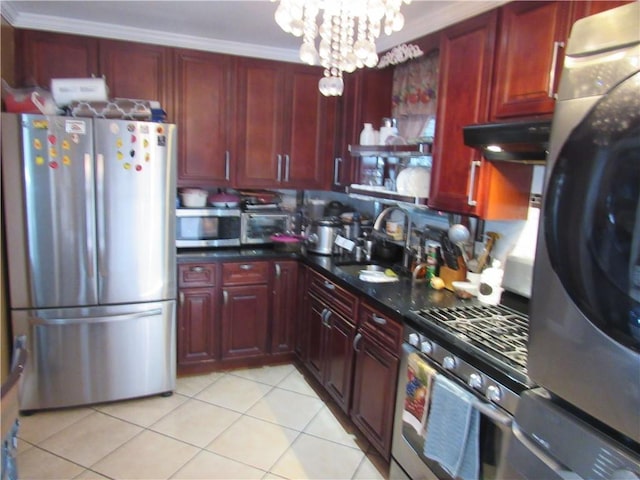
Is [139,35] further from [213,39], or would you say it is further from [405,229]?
[405,229]

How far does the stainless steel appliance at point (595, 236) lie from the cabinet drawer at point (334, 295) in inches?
54.9

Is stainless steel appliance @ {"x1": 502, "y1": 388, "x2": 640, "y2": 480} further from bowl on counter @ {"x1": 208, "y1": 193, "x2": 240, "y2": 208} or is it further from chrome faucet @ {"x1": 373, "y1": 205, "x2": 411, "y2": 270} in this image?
bowl on counter @ {"x1": 208, "y1": 193, "x2": 240, "y2": 208}

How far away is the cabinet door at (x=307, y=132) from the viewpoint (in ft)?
11.2

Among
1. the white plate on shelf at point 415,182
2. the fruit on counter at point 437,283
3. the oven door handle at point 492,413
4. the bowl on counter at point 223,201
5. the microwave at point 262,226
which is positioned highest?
the white plate on shelf at point 415,182

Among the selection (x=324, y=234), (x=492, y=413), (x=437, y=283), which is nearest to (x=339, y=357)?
(x=437, y=283)

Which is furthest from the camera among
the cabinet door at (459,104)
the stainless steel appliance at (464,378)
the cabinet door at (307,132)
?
the cabinet door at (307,132)

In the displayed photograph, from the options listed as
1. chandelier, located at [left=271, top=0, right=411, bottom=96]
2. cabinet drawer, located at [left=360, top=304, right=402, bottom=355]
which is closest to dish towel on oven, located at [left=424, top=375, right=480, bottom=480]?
cabinet drawer, located at [left=360, top=304, right=402, bottom=355]

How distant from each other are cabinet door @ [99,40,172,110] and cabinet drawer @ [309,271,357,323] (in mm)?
1576

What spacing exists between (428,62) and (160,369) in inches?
101

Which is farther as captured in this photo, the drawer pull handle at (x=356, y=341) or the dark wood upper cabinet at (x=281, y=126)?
the dark wood upper cabinet at (x=281, y=126)

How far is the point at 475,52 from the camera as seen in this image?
2.10 meters

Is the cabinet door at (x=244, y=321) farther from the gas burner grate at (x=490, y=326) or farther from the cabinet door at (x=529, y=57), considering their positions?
→ the cabinet door at (x=529, y=57)

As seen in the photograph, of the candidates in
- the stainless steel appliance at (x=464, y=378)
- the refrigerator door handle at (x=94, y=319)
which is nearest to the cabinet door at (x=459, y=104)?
the stainless steel appliance at (x=464, y=378)

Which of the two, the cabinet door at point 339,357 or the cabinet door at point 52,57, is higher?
the cabinet door at point 52,57
